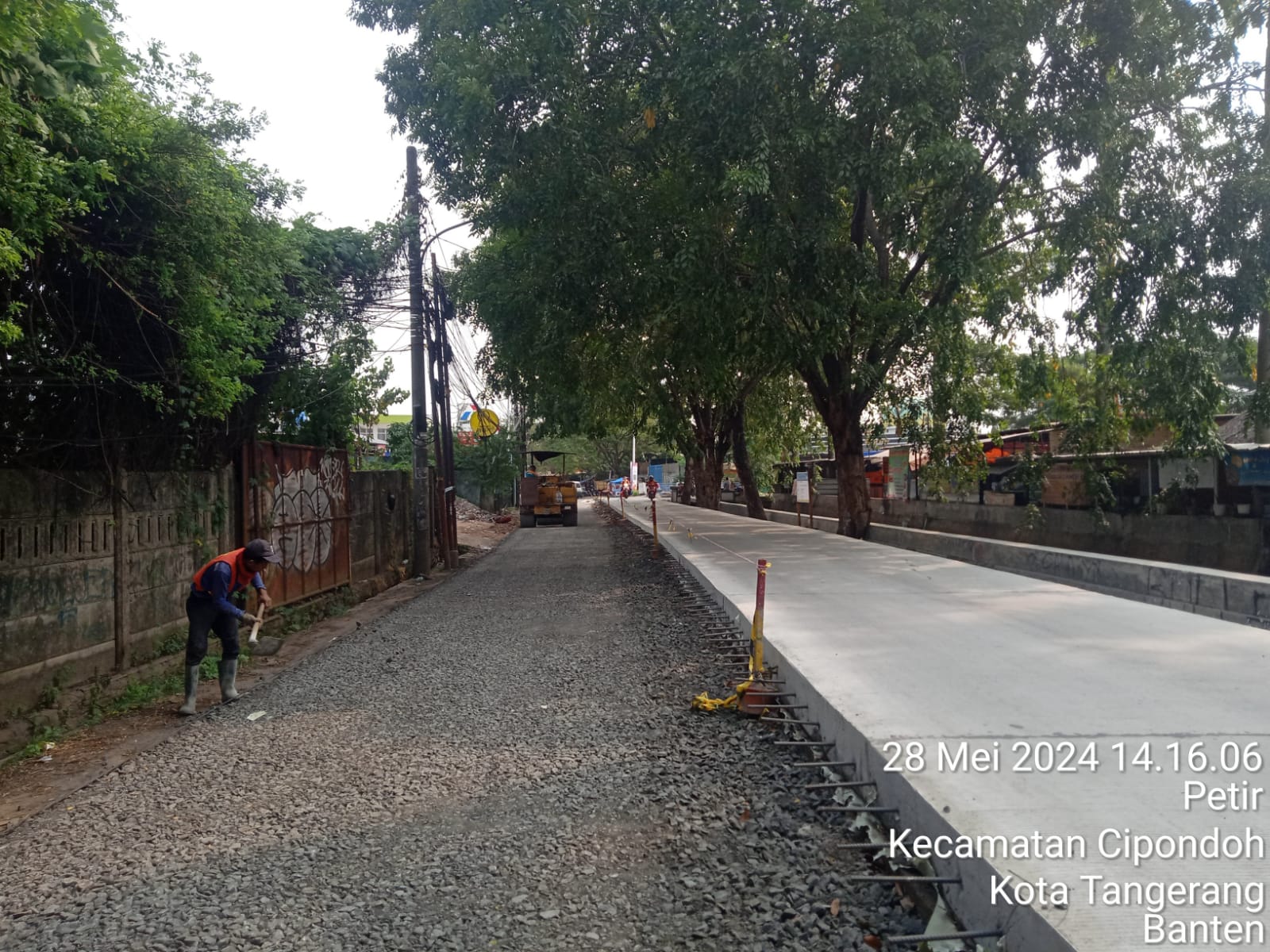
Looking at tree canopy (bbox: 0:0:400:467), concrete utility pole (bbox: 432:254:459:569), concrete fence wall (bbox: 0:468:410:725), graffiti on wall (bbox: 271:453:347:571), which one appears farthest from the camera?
concrete utility pole (bbox: 432:254:459:569)

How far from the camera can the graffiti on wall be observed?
11.3m

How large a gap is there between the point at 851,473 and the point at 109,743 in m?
15.1

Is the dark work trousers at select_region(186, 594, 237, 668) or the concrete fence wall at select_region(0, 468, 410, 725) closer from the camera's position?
the concrete fence wall at select_region(0, 468, 410, 725)

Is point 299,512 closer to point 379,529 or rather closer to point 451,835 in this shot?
point 379,529

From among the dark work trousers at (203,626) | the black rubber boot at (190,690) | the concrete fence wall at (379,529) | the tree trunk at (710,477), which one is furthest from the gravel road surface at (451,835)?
the tree trunk at (710,477)

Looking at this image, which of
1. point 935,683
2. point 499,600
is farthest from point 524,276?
point 935,683

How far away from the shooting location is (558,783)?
4.99 metres

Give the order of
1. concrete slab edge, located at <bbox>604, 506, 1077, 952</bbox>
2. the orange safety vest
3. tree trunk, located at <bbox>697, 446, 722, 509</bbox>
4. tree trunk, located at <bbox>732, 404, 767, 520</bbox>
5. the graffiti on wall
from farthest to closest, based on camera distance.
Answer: tree trunk, located at <bbox>697, 446, 722, 509</bbox>, tree trunk, located at <bbox>732, 404, 767, 520</bbox>, the graffiti on wall, the orange safety vest, concrete slab edge, located at <bbox>604, 506, 1077, 952</bbox>

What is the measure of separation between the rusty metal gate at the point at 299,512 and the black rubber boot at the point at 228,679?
10.4 feet

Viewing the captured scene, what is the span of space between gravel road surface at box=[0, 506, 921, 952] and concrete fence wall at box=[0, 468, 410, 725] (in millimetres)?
1313

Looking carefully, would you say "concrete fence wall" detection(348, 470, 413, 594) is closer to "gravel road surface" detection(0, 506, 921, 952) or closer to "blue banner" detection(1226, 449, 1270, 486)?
"gravel road surface" detection(0, 506, 921, 952)

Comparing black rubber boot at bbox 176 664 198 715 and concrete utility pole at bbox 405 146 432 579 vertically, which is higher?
concrete utility pole at bbox 405 146 432 579

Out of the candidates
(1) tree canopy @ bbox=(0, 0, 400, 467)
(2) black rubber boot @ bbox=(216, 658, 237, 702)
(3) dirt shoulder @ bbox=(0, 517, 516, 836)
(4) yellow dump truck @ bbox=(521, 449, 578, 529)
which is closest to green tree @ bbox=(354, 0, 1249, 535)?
(1) tree canopy @ bbox=(0, 0, 400, 467)

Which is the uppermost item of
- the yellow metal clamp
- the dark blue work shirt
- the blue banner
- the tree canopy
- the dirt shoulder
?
the tree canopy
